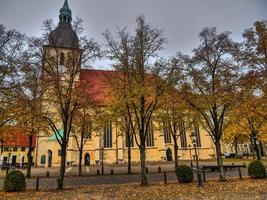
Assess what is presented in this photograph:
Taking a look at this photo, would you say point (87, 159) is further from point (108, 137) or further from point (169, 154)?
point (169, 154)

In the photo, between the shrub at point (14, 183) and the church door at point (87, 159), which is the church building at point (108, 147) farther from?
the shrub at point (14, 183)

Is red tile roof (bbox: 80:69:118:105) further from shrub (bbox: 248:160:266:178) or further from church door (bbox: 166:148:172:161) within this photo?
church door (bbox: 166:148:172:161)

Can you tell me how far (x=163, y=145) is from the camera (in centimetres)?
4994

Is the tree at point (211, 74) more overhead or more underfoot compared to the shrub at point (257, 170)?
more overhead

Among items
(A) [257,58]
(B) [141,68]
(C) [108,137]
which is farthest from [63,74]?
(C) [108,137]

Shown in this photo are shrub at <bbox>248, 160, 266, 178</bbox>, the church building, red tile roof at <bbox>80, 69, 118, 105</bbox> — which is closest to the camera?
shrub at <bbox>248, 160, 266, 178</bbox>

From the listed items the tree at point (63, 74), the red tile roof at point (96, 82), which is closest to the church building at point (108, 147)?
the red tile roof at point (96, 82)

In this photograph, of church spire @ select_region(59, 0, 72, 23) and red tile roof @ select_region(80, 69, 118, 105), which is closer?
red tile roof @ select_region(80, 69, 118, 105)

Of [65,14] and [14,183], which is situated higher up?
[65,14]

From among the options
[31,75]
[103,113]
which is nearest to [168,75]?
[31,75]

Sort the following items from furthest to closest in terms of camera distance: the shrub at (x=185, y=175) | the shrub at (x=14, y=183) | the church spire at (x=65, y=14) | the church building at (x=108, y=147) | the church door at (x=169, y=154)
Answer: the church door at (x=169, y=154)
the church spire at (x=65, y=14)
the church building at (x=108, y=147)
the shrub at (x=185, y=175)
the shrub at (x=14, y=183)

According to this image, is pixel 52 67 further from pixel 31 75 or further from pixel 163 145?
pixel 163 145

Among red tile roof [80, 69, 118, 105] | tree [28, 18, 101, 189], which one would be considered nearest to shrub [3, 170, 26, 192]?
tree [28, 18, 101, 189]

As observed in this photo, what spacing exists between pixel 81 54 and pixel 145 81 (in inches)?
204
